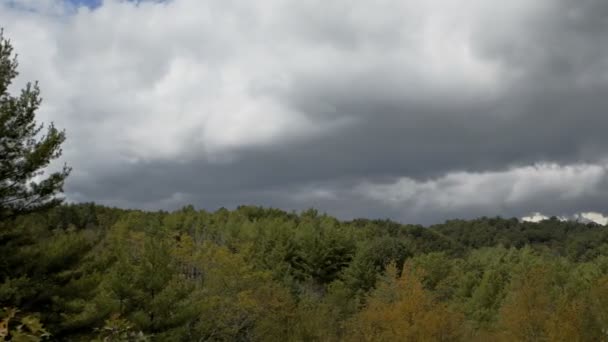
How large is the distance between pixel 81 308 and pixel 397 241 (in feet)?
204

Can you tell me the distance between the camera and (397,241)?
3322 inches

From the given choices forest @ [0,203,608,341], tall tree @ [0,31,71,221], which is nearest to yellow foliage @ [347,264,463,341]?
forest @ [0,203,608,341]

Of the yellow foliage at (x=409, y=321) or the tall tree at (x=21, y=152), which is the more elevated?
the tall tree at (x=21, y=152)

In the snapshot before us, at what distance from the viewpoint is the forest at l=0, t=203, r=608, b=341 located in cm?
2516

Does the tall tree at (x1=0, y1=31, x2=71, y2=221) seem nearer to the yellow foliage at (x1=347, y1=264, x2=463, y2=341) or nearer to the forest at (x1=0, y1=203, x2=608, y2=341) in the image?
the forest at (x1=0, y1=203, x2=608, y2=341)

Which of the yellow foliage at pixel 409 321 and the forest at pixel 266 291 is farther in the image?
the yellow foliage at pixel 409 321

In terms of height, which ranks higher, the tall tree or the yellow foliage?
the tall tree

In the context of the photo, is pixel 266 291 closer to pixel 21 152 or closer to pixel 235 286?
pixel 235 286

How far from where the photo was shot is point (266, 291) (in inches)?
1718

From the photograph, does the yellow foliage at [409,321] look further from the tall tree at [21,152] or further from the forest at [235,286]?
the tall tree at [21,152]

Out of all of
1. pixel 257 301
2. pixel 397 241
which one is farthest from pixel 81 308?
pixel 397 241

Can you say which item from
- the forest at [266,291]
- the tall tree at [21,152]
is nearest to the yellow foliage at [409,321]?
the forest at [266,291]

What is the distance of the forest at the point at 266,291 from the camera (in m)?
25.2

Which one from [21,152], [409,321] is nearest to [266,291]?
[409,321]
